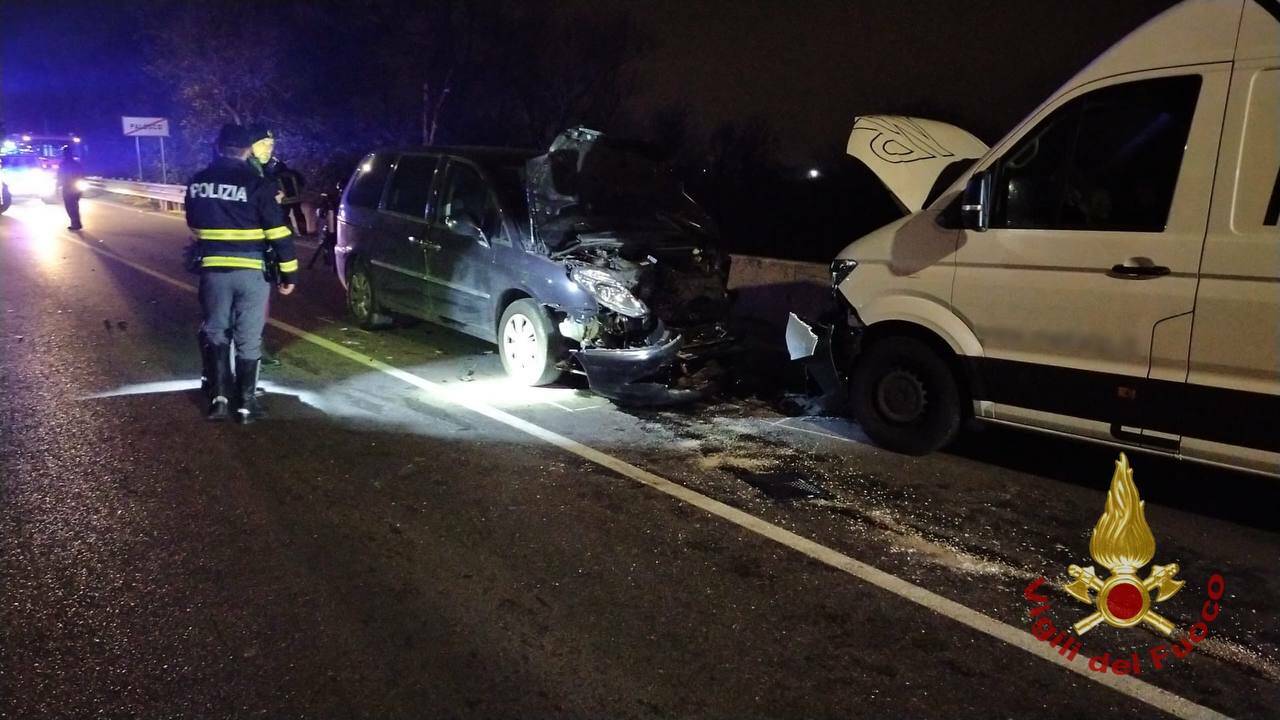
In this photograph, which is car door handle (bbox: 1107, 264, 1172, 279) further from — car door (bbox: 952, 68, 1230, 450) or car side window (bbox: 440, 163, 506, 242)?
car side window (bbox: 440, 163, 506, 242)

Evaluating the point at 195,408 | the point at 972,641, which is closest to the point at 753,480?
the point at 972,641

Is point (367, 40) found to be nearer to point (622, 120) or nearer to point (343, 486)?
point (622, 120)

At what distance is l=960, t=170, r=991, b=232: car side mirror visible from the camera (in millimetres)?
5008

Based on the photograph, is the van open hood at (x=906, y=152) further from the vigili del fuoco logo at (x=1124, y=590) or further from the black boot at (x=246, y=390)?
the black boot at (x=246, y=390)

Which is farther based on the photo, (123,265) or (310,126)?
(310,126)

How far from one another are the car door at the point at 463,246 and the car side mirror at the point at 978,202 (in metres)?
3.64

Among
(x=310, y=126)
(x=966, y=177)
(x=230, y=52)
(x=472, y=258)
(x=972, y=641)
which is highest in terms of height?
(x=230, y=52)

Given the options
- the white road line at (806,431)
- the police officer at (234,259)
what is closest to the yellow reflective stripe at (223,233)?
the police officer at (234,259)

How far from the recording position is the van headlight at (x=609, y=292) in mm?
6551

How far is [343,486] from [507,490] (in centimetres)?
90

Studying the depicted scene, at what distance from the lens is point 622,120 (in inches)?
1319

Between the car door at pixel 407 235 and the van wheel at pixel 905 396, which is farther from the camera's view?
the car door at pixel 407 235

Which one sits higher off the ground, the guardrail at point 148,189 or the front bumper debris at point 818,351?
the guardrail at point 148,189

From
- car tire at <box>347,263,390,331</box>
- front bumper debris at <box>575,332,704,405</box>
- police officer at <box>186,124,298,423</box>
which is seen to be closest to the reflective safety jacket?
police officer at <box>186,124,298,423</box>
